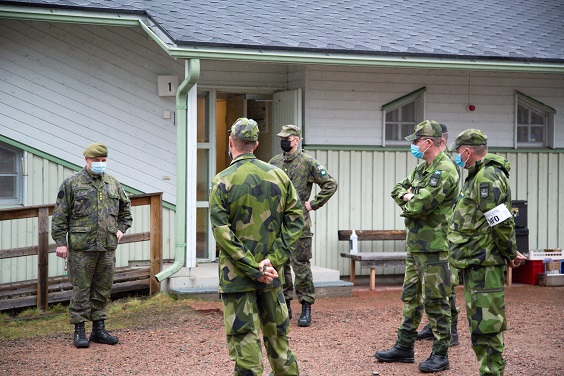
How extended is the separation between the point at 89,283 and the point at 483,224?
13.6 feet

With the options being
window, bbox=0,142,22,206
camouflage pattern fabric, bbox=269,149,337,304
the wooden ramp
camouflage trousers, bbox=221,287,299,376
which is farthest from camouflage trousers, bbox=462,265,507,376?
window, bbox=0,142,22,206

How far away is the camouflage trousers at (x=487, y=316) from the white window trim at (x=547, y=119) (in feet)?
24.5

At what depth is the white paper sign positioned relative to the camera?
6.62m

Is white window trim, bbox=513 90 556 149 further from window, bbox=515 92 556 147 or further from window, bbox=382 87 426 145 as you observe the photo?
window, bbox=382 87 426 145

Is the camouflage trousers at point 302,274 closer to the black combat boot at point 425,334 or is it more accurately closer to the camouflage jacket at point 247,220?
the black combat boot at point 425,334

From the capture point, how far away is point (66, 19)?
420 inches

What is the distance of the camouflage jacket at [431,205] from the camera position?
7.50 m

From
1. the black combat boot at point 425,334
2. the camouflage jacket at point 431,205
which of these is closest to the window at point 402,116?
the black combat boot at point 425,334

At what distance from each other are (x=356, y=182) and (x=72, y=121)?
165 inches

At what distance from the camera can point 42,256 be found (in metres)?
10.6

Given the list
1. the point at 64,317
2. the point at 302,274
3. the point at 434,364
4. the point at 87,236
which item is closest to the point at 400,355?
the point at 434,364

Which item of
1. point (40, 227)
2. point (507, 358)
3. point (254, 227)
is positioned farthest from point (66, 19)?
point (507, 358)

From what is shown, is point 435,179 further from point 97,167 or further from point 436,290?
point 97,167

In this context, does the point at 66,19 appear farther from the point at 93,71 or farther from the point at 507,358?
the point at 507,358
